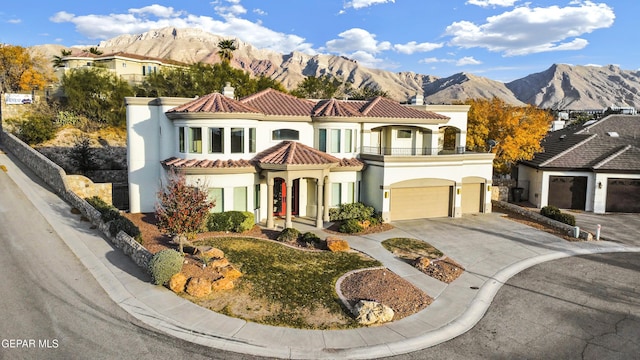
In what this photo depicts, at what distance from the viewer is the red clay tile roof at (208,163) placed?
2283 centimetres

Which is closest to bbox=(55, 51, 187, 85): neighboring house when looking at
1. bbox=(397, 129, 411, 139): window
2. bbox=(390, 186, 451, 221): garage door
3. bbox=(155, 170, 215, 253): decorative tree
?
bbox=(397, 129, 411, 139): window

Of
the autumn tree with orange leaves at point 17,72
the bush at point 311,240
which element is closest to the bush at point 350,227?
the bush at point 311,240

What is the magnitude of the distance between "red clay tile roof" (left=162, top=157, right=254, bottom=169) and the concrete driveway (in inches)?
898

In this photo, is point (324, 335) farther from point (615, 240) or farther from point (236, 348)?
point (615, 240)

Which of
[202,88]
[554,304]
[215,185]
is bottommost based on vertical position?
[554,304]

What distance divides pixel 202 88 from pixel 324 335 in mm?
46051

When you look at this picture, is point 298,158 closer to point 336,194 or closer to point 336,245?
point 336,194

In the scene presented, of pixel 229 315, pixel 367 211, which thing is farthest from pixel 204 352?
pixel 367 211

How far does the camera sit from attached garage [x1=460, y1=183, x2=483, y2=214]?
1136 inches

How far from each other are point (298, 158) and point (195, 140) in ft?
21.3

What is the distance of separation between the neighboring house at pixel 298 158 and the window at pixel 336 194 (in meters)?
0.07

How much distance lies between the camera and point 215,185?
76.0 ft

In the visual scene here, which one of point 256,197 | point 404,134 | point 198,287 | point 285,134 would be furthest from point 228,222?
point 404,134

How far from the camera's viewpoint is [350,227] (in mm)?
23281
